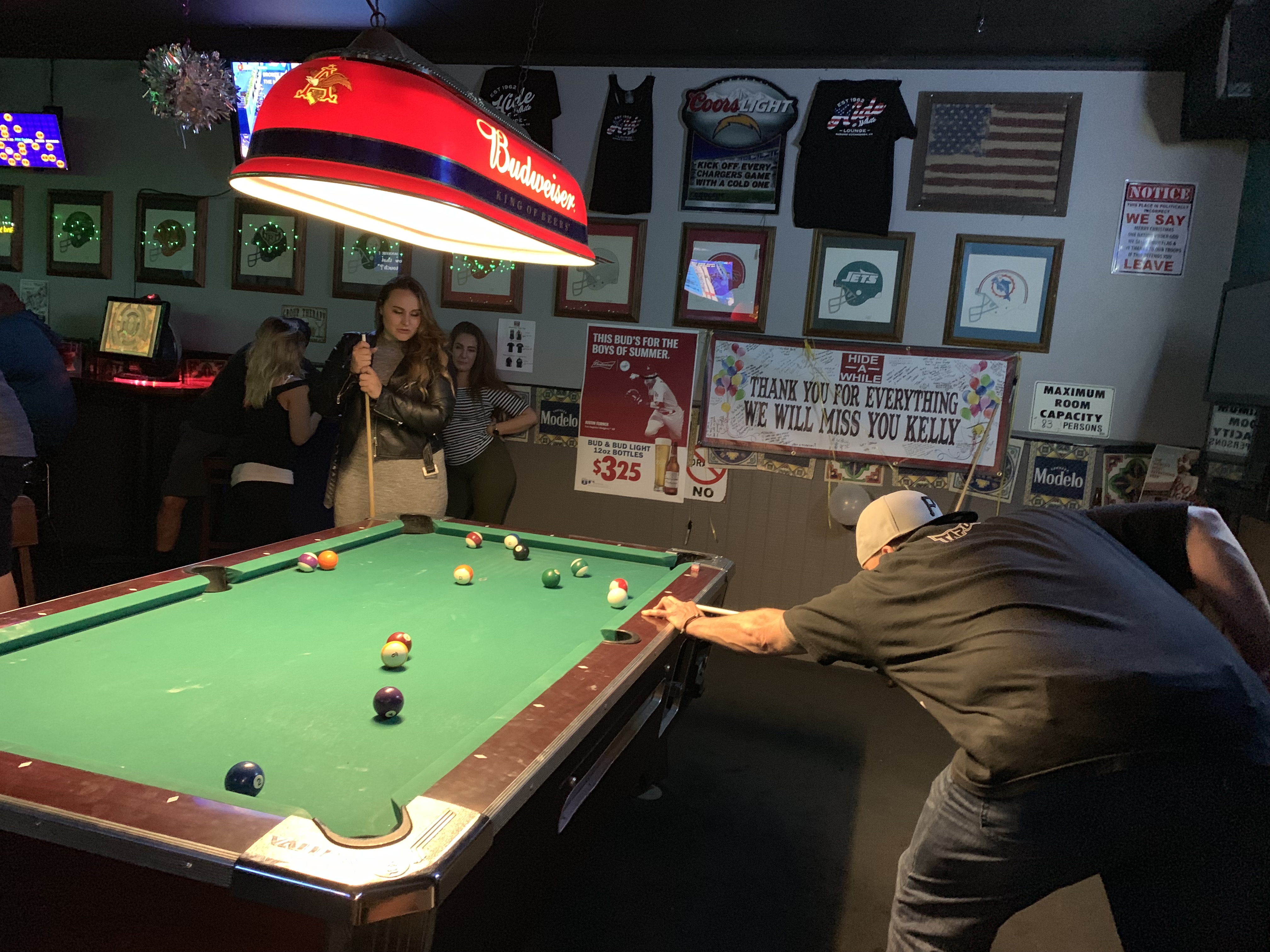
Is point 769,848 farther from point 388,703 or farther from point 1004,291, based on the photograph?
point 1004,291

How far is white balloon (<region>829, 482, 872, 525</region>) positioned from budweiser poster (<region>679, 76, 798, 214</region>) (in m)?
1.39

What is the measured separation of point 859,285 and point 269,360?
2723 millimetres

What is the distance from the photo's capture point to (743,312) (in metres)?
4.16

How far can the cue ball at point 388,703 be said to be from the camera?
1.42 m

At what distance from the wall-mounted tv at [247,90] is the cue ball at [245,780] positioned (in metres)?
4.09

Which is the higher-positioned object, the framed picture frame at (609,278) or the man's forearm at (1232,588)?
the framed picture frame at (609,278)

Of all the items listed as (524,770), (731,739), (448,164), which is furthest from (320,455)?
(524,770)

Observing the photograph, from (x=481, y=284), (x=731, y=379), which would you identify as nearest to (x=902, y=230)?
(x=731, y=379)

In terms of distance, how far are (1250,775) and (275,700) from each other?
1623 mm

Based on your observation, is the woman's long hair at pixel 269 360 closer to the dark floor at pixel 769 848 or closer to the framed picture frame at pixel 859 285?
the dark floor at pixel 769 848

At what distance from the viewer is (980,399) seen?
12.9 feet

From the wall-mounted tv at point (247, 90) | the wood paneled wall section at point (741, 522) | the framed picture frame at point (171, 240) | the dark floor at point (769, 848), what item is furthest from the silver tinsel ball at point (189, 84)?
the dark floor at point (769, 848)

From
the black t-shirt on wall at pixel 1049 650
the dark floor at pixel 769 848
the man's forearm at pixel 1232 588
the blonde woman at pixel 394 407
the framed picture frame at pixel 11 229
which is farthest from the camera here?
the framed picture frame at pixel 11 229

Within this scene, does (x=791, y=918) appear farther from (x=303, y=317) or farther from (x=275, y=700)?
(x=303, y=317)
